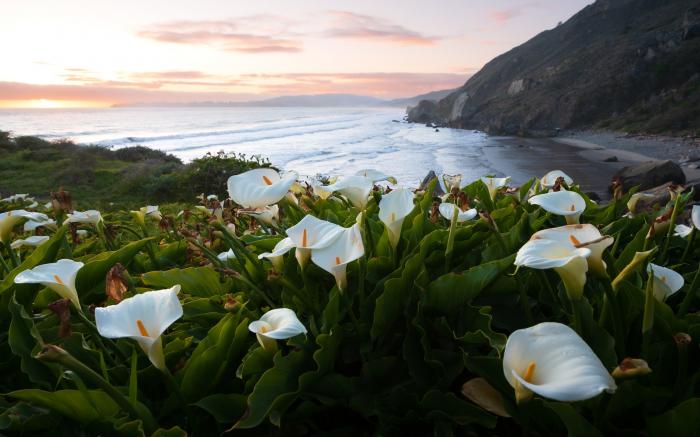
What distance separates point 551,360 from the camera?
970mm

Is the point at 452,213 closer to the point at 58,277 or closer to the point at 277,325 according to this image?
the point at 277,325

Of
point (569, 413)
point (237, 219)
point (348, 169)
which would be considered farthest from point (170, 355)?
point (348, 169)

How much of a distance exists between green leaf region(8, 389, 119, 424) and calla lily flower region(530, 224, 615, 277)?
42.5 inches

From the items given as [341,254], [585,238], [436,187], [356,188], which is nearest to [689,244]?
[585,238]

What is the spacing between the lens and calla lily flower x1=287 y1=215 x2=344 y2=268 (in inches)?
57.0

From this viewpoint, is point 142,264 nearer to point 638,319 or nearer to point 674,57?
point 638,319

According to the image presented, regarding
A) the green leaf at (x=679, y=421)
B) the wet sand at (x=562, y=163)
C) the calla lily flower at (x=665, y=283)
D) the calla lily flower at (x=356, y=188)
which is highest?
the calla lily flower at (x=356, y=188)

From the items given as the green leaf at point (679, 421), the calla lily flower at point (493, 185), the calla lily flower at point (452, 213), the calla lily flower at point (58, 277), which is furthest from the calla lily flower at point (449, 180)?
the calla lily flower at point (58, 277)

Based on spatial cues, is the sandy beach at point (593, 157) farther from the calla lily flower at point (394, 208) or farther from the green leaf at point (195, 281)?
the green leaf at point (195, 281)

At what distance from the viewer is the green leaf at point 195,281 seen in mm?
1902

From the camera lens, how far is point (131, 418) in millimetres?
1229

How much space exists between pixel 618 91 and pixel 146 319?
6102cm

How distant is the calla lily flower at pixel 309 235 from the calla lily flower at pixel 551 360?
0.61 m

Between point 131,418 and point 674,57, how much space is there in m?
65.8
